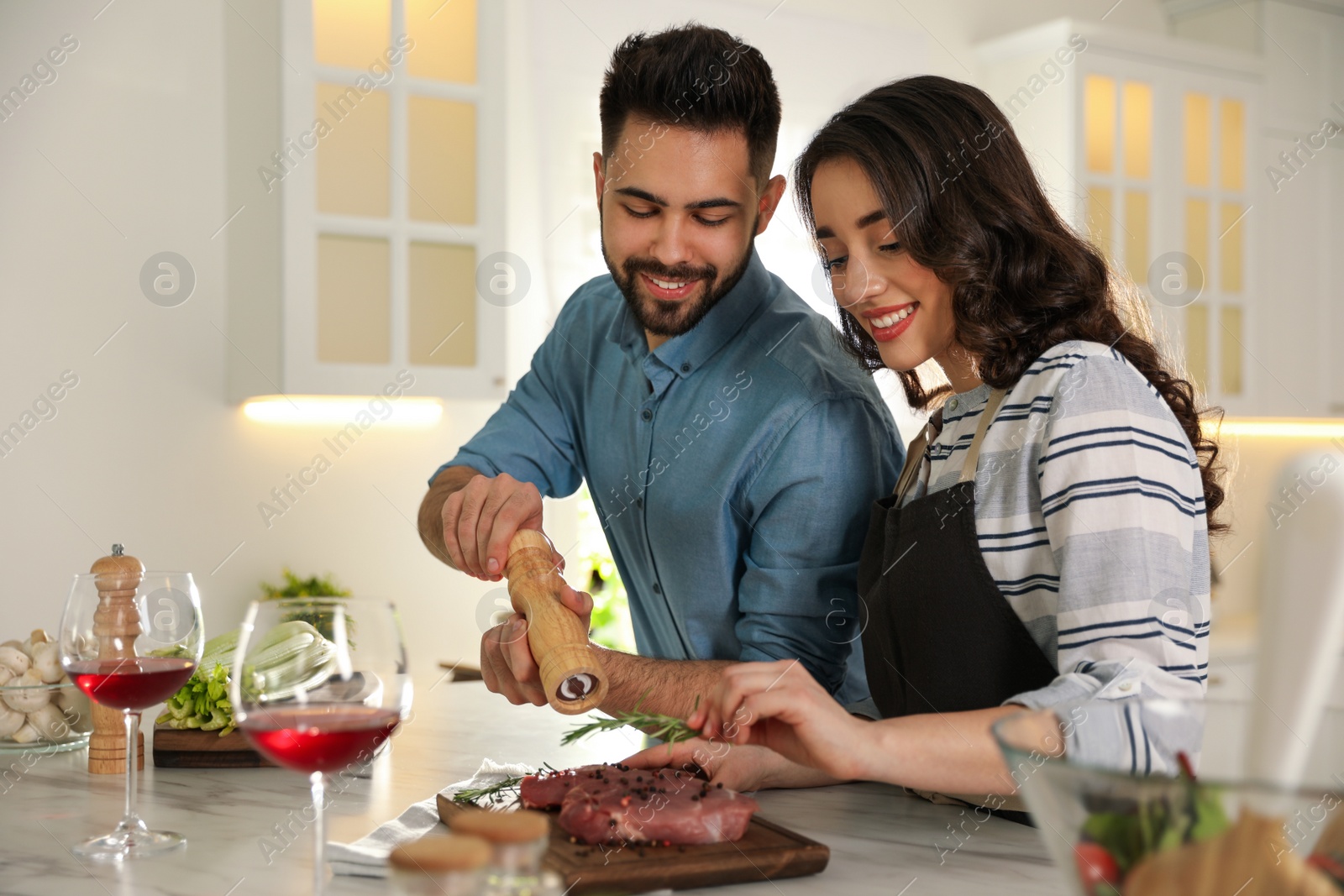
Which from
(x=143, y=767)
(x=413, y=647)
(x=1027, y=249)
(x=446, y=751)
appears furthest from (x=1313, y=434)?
(x=143, y=767)

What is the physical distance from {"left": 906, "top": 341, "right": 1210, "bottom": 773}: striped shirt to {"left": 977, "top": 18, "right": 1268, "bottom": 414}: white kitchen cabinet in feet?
8.80

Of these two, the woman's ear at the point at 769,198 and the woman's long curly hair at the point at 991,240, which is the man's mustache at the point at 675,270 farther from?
the woman's long curly hair at the point at 991,240

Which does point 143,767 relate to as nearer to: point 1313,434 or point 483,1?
point 483,1

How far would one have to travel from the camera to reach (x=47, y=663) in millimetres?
1233

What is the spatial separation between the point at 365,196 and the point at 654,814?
2.19 metres

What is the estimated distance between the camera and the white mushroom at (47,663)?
1234 mm

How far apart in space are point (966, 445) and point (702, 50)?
0.70m

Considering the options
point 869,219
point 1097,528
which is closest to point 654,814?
point 1097,528

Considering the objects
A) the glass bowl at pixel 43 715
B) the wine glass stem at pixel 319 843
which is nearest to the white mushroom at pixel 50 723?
the glass bowl at pixel 43 715

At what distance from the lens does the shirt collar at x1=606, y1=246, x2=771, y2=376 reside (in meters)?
1.64

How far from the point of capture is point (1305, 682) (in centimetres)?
42

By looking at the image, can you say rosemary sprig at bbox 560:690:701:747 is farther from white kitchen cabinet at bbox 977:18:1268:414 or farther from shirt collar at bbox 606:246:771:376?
white kitchen cabinet at bbox 977:18:1268:414

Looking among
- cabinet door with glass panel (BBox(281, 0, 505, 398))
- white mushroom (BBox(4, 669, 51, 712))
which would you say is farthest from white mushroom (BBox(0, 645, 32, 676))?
cabinet door with glass panel (BBox(281, 0, 505, 398))

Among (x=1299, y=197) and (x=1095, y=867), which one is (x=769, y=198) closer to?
(x=1095, y=867)
